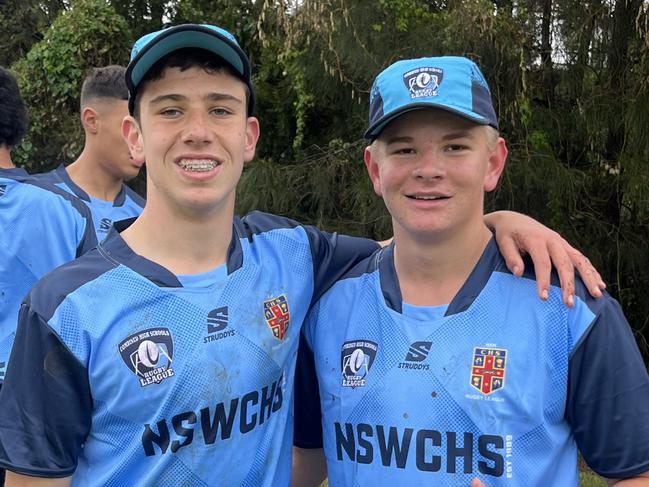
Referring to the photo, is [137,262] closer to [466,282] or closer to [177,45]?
[177,45]

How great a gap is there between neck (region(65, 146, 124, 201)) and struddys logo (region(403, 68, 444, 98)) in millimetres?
2583

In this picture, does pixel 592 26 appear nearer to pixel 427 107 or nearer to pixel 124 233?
pixel 427 107

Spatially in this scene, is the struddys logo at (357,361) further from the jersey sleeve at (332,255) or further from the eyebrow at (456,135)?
the eyebrow at (456,135)

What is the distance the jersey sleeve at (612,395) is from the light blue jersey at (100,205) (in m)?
2.71

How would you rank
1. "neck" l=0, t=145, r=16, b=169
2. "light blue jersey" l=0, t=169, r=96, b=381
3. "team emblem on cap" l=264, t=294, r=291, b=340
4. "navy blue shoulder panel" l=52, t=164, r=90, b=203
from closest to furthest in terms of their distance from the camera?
"team emblem on cap" l=264, t=294, r=291, b=340
"light blue jersey" l=0, t=169, r=96, b=381
"neck" l=0, t=145, r=16, b=169
"navy blue shoulder panel" l=52, t=164, r=90, b=203

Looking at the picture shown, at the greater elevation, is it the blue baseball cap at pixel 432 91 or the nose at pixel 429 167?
the blue baseball cap at pixel 432 91

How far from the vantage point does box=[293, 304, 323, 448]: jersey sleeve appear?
7.65 ft

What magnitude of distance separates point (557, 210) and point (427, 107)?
3.30 meters

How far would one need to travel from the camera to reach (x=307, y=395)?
7.74ft

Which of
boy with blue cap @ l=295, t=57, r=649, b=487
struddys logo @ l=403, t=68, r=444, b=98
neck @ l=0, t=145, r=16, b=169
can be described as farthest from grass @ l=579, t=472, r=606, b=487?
neck @ l=0, t=145, r=16, b=169

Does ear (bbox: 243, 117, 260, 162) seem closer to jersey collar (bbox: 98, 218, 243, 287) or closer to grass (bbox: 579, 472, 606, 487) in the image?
jersey collar (bbox: 98, 218, 243, 287)

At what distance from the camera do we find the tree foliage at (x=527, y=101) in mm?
4848

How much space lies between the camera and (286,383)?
7.31 feet

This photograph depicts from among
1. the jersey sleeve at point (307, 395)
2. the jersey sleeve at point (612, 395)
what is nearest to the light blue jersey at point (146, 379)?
the jersey sleeve at point (307, 395)
